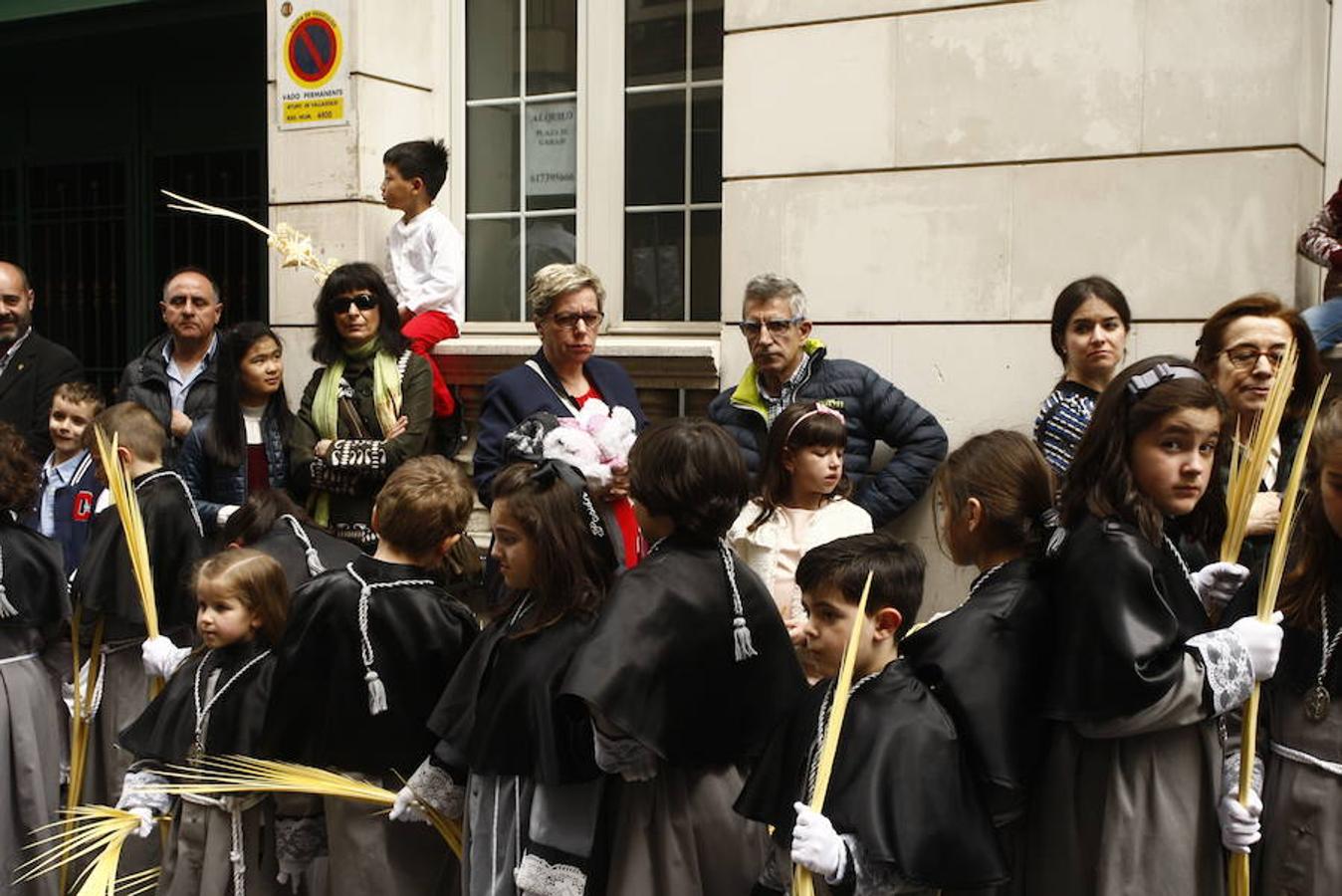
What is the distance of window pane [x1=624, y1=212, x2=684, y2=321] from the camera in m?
7.37

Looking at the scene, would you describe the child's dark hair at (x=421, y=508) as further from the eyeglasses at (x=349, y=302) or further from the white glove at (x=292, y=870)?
the eyeglasses at (x=349, y=302)

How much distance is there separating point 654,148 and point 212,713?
154 inches

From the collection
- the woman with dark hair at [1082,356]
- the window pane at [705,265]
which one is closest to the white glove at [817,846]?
the woman with dark hair at [1082,356]

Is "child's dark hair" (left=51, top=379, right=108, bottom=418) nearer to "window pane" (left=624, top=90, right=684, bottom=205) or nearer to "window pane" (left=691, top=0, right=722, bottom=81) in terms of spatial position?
"window pane" (left=624, top=90, right=684, bottom=205)

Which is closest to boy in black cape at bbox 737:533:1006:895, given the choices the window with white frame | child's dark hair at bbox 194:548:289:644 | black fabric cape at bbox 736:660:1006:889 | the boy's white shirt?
black fabric cape at bbox 736:660:1006:889

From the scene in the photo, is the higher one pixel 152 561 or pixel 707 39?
pixel 707 39

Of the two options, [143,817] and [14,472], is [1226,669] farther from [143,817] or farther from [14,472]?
[14,472]

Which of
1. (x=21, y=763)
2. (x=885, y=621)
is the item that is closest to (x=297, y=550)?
(x=21, y=763)

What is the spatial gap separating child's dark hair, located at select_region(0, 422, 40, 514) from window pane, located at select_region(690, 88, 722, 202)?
11.0 ft

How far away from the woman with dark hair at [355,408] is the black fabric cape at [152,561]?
2.07ft

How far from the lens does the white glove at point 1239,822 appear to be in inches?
129

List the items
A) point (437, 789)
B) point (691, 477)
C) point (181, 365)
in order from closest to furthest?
point (691, 477) → point (437, 789) → point (181, 365)

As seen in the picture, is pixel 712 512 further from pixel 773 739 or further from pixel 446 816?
pixel 446 816

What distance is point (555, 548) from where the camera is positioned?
3.82m
